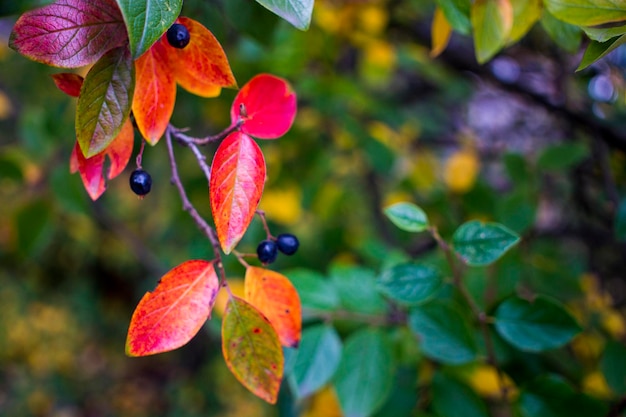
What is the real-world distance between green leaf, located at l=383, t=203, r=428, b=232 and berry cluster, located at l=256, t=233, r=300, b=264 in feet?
0.32

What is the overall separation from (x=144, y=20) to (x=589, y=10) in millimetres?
329

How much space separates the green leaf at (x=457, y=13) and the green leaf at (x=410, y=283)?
0.25 m

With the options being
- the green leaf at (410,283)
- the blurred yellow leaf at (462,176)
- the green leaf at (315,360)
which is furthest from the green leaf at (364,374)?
the blurred yellow leaf at (462,176)

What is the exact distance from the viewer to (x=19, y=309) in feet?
8.14

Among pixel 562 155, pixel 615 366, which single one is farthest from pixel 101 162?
pixel 562 155

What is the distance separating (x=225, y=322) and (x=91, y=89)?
196 mm

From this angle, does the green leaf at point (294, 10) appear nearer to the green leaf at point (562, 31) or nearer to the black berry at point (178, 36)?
the black berry at point (178, 36)

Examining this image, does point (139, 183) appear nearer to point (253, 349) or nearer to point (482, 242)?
point (253, 349)

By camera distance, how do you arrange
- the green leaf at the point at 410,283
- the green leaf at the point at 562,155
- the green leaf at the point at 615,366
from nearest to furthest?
the green leaf at the point at 410,283, the green leaf at the point at 615,366, the green leaf at the point at 562,155

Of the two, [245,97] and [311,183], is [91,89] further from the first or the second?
[311,183]

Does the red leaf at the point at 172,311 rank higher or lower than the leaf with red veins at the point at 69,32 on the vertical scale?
lower

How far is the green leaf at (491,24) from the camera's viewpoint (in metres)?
0.47

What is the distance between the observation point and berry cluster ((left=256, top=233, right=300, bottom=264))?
0.43 metres

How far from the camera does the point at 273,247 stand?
17.3 inches
